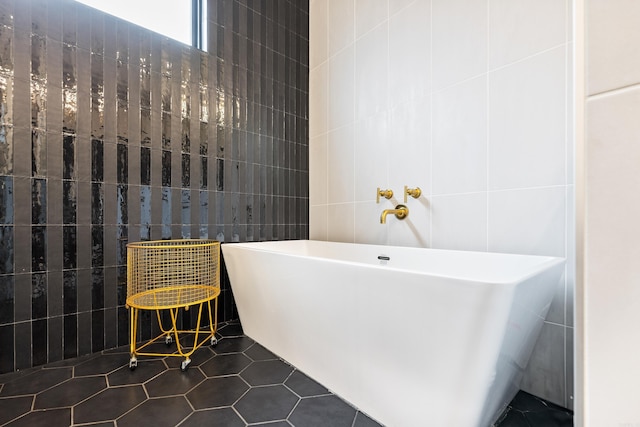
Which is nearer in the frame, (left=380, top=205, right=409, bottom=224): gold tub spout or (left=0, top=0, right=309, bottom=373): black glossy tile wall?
(left=0, top=0, right=309, bottom=373): black glossy tile wall

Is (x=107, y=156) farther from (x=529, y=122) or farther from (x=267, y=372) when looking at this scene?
(x=529, y=122)

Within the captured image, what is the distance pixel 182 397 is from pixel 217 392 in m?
0.14

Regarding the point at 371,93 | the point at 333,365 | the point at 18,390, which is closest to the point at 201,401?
the point at 333,365

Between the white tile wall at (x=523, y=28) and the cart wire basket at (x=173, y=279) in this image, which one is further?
the cart wire basket at (x=173, y=279)

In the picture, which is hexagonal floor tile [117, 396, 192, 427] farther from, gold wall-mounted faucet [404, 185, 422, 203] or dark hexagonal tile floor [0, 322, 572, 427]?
gold wall-mounted faucet [404, 185, 422, 203]

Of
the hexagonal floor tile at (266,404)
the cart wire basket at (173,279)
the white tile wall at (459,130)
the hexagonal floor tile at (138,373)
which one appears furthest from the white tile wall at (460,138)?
the hexagonal floor tile at (138,373)

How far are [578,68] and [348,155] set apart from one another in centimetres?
210

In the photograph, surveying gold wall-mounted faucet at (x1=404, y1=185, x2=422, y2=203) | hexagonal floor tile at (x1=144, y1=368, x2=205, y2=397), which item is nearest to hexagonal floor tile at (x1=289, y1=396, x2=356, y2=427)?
hexagonal floor tile at (x1=144, y1=368, x2=205, y2=397)

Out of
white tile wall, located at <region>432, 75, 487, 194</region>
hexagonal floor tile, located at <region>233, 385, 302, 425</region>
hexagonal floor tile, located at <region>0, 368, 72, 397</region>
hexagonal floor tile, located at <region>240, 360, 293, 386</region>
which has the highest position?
white tile wall, located at <region>432, 75, 487, 194</region>

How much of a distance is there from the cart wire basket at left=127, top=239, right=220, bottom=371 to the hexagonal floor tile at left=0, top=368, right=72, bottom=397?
32 cm

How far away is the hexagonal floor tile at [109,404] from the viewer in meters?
1.18

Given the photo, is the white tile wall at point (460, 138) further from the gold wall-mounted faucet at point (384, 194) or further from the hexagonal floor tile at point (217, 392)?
the hexagonal floor tile at point (217, 392)

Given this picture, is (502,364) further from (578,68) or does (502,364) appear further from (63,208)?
(63,208)

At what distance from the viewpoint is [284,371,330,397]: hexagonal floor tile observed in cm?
134
